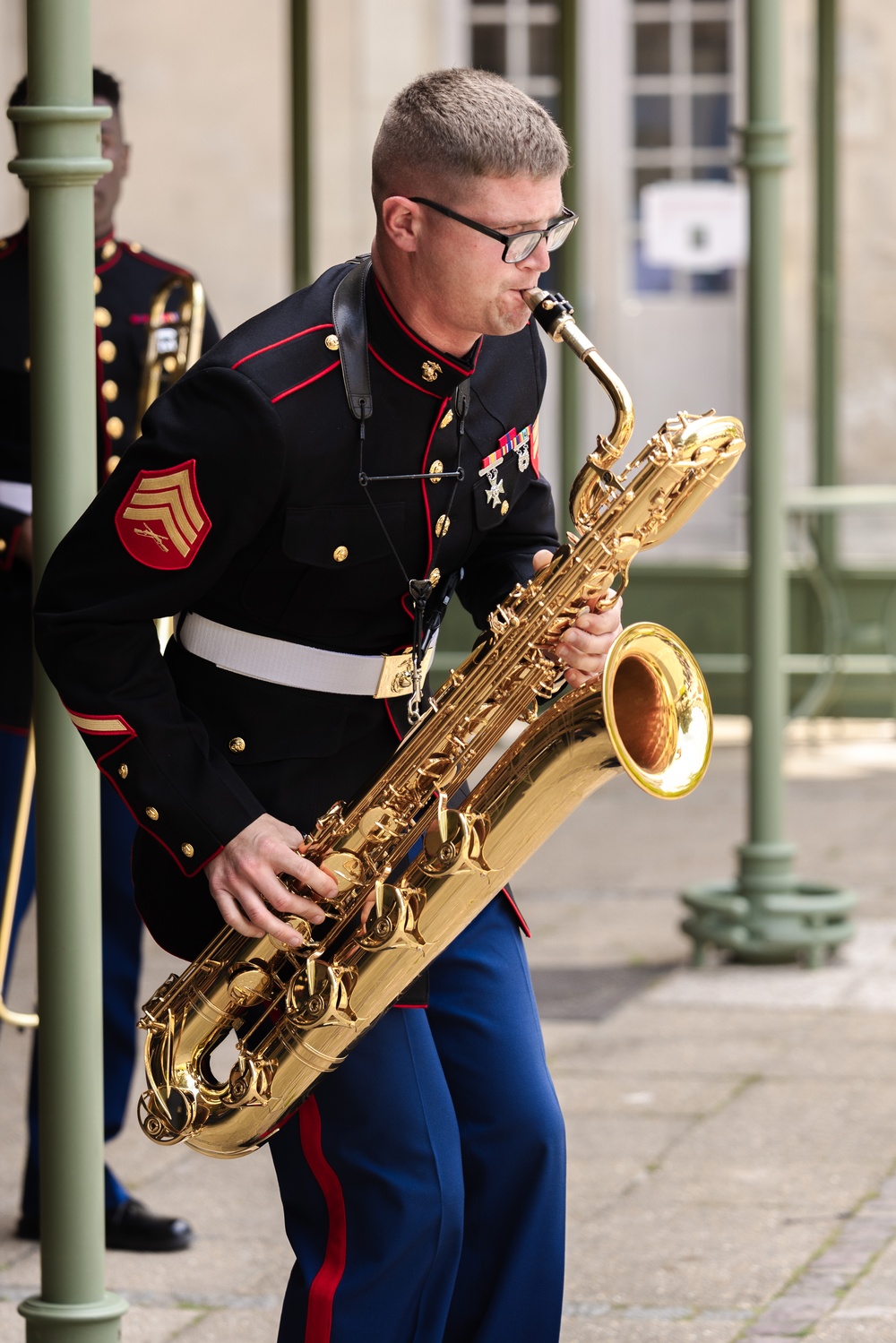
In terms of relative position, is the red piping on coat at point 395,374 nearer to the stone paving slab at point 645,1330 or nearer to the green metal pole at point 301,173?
Answer: the stone paving slab at point 645,1330

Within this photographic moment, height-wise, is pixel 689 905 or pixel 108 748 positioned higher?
pixel 108 748

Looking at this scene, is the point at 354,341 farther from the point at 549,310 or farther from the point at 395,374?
the point at 549,310

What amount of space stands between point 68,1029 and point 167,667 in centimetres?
55

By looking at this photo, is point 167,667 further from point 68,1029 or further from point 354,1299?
point 354,1299

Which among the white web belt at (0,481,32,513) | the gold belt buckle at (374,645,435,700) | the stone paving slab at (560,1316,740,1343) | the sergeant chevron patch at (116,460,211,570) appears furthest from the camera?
the white web belt at (0,481,32,513)

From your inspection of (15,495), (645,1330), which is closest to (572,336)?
(15,495)

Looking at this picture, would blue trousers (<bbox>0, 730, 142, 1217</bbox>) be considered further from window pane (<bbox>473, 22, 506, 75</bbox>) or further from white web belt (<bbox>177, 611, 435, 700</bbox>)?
window pane (<bbox>473, 22, 506, 75</bbox>)

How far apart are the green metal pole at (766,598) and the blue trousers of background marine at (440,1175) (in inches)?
126

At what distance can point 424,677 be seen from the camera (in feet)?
9.37

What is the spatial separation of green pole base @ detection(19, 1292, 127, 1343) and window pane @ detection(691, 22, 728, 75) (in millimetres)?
7774

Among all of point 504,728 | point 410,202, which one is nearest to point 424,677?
point 504,728

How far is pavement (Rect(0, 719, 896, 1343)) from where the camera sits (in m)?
3.71

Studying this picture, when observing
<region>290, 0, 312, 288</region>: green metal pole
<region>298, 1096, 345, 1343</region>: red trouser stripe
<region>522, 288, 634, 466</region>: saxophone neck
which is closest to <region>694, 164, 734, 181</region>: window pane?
<region>290, 0, 312, 288</region>: green metal pole

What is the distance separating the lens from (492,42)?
9.79 m
